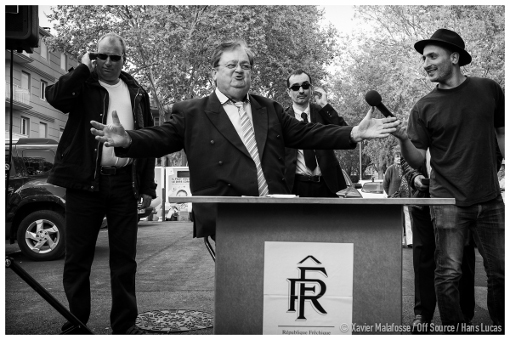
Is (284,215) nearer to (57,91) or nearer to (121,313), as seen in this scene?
(121,313)

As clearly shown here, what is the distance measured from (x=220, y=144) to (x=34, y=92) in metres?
38.4

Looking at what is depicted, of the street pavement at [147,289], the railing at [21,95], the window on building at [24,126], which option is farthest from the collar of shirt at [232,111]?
the window on building at [24,126]

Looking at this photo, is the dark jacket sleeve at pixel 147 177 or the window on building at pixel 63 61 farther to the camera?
the window on building at pixel 63 61

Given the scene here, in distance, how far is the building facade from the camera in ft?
122

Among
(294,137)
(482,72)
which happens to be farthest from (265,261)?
(482,72)

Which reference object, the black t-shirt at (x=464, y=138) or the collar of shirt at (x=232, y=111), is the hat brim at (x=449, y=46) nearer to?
the black t-shirt at (x=464, y=138)

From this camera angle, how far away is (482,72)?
22.0 metres

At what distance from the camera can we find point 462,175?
14.4 feet

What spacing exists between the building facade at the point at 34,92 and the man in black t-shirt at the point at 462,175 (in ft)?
112

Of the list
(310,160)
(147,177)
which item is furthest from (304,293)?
(310,160)

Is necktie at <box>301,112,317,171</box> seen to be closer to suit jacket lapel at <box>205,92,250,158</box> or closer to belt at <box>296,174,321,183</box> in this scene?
Result: belt at <box>296,174,321,183</box>

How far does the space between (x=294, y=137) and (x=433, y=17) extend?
2098 centimetres

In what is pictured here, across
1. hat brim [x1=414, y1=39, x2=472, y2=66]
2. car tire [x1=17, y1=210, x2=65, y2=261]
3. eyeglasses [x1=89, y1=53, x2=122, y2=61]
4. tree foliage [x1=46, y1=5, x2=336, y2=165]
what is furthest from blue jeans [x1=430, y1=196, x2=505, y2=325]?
tree foliage [x1=46, y1=5, x2=336, y2=165]

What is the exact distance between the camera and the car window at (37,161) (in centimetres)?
1036
